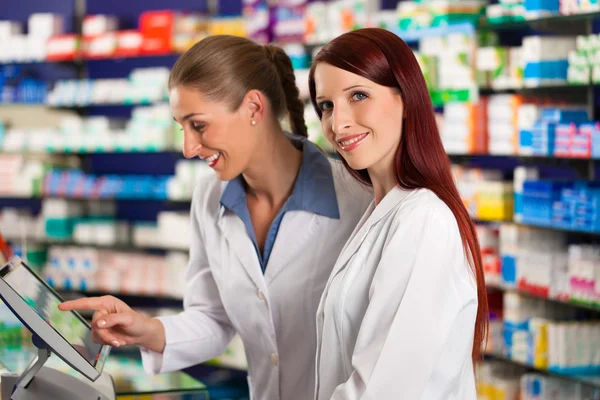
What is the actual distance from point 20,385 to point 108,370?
545 mm

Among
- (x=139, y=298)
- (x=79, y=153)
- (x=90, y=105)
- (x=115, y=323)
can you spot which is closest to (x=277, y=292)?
(x=115, y=323)

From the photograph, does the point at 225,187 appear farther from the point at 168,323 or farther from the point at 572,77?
the point at 572,77

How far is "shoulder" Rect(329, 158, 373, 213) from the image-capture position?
240 cm

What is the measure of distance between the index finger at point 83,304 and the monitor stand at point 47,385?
0.12 m

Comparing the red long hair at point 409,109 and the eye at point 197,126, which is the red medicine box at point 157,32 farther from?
the red long hair at point 409,109

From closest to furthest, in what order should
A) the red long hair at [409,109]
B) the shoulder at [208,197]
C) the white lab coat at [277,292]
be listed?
the red long hair at [409,109] < the white lab coat at [277,292] < the shoulder at [208,197]

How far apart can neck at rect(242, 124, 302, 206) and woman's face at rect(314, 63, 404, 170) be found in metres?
0.55

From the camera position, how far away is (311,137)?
20.0 ft

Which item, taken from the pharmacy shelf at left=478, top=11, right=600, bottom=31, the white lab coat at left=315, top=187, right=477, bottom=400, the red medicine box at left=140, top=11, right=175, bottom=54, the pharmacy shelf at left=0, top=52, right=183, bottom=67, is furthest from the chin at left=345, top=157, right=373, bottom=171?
the pharmacy shelf at left=0, top=52, right=183, bottom=67

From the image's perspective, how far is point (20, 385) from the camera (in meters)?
2.04

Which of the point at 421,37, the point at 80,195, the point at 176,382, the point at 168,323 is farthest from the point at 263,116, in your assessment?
the point at 80,195

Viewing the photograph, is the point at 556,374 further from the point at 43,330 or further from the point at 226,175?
the point at 43,330

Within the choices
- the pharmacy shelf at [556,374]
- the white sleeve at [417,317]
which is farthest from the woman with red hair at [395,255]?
the pharmacy shelf at [556,374]

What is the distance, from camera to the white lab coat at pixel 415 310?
67.6 inches
